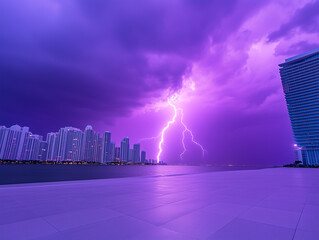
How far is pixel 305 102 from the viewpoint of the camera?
292 feet

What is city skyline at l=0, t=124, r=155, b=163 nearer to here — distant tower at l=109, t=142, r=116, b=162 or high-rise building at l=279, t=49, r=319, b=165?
distant tower at l=109, t=142, r=116, b=162

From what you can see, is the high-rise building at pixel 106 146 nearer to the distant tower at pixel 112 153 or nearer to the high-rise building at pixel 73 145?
the distant tower at pixel 112 153

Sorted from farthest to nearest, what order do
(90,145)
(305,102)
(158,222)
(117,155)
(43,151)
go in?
(117,155), (43,151), (90,145), (305,102), (158,222)

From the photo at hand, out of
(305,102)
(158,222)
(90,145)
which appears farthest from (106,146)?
(158,222)

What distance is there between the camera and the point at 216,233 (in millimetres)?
2572

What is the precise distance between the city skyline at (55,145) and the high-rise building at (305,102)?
533 feet

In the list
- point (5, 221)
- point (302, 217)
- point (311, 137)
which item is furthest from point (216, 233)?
point (311, 137)

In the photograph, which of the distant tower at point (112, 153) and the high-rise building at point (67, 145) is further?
the distant tower at point (112, 153)

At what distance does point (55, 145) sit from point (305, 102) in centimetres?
20089

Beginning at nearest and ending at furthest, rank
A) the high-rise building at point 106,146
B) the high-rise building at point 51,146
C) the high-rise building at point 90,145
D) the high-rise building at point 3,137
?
the high-rise building at point 3,137 → the high-rise building at point 51,146 → the high-rise building at point 90,145 → the high-rise building at point 106,146

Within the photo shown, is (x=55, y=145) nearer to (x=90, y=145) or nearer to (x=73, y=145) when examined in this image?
(x=73, y=145)

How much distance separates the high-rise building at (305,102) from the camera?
85.6 m

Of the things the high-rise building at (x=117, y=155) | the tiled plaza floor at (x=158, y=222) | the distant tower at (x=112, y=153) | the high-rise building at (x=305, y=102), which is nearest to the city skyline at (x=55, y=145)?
the distant tower at (x=112, y=153)

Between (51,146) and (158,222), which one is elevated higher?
(51,146)
